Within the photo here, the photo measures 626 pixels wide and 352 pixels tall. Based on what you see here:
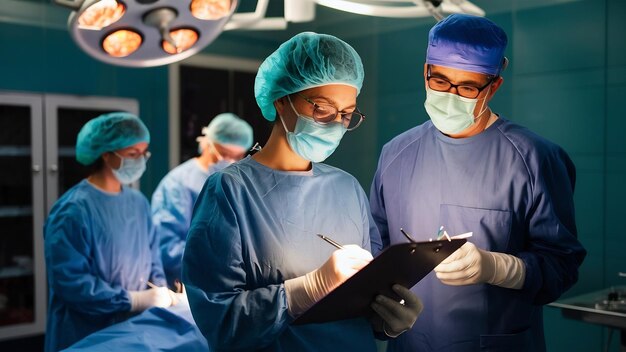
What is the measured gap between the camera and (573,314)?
2.21 m

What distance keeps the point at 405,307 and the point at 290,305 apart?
262 millimetres

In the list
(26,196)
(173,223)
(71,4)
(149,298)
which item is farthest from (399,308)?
(26,196)

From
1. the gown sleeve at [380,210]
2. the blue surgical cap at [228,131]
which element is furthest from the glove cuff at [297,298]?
the blue surgical cap at [228,131]

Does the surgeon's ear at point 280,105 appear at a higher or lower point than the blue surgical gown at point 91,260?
higher

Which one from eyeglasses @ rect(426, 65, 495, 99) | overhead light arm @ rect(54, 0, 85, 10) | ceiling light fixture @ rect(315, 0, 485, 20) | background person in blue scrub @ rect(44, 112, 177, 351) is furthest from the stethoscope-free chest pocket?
background person in blue scrub @ rect(44, 112, 177, 351)

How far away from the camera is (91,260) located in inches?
98.0

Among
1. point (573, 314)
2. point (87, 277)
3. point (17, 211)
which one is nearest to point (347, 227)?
point (573, 314)

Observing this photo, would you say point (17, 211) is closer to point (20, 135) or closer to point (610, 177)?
point (20, 135)

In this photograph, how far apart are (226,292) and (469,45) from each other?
91 cm

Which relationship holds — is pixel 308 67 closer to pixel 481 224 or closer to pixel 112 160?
pixel 481 224

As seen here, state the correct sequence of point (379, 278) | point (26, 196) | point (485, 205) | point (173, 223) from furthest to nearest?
point (26, 196) → point (173, 223) → point (485, 205) → point (379, 278)

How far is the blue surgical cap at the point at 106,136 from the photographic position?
8.75ft

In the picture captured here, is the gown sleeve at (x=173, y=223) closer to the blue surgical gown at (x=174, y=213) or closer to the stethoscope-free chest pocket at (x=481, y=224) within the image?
the blue surgical gown at (x=174, y=213)

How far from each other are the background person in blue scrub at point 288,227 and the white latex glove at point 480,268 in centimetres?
18
